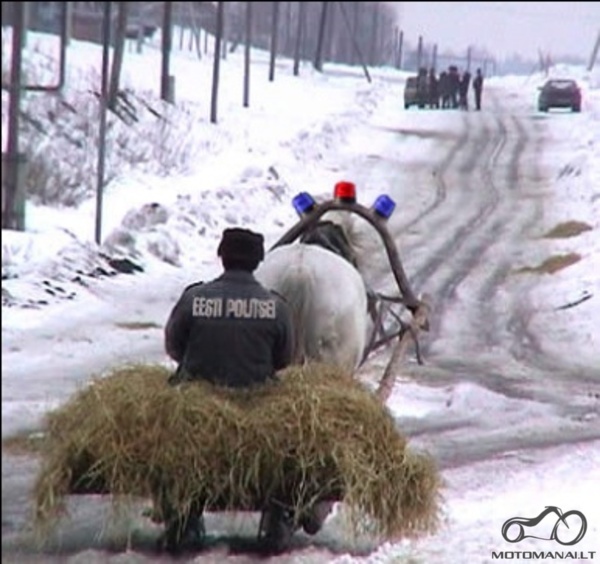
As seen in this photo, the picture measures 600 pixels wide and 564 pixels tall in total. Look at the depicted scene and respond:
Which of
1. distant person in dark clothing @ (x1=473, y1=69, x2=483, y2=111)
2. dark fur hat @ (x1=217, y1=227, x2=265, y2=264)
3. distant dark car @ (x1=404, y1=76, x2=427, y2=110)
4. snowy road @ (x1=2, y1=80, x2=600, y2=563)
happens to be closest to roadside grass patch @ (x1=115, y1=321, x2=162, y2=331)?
snowy road @ (x1=2, y1=80, x2=600, y2=563)

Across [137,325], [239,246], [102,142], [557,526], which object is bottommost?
[557,526]

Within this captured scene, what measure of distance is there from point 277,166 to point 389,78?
262mm

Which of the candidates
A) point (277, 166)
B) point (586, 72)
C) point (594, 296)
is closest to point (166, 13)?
point (277, 166)

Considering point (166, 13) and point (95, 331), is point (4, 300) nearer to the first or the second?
point (95, 331)

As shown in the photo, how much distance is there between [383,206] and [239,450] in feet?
A: 2.17

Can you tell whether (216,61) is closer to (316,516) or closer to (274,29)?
(274,29)

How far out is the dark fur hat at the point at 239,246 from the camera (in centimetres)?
230

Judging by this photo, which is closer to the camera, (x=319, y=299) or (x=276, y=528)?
(x=276, y=528)

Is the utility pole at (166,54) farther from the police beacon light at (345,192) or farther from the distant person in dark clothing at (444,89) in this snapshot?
the distant person in dark clothing at (444,89)

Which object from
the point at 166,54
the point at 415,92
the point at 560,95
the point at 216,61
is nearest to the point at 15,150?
the point at 166,54

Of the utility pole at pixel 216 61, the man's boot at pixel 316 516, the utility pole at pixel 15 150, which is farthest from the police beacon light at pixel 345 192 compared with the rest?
the utility pole at pixel 15 150

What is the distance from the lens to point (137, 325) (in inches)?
93.0

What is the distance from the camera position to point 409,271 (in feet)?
10.4

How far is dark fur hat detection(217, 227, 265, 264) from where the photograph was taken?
7.55ft
